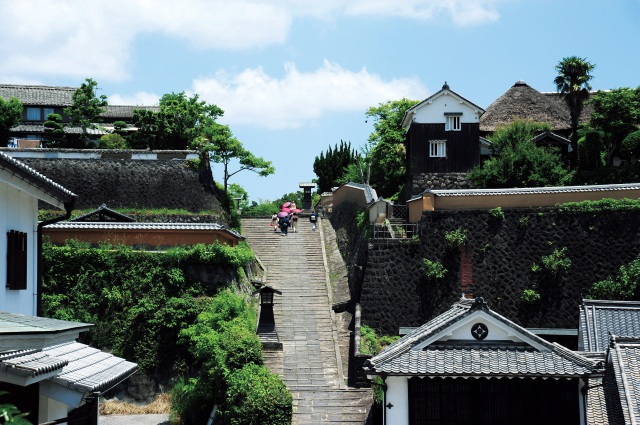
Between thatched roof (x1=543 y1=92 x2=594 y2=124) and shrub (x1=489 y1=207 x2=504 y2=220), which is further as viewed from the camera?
thatched roof (x1=543 y1=92 x2=594 y2=124)

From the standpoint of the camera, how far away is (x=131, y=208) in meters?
41.5

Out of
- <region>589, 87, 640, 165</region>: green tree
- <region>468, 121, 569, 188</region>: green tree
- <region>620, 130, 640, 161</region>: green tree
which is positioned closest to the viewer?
<region>468, 121, 569, 188</region>: green tree

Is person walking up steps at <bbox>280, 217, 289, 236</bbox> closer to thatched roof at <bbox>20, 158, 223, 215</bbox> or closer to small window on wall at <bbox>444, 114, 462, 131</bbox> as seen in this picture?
thatched roof at <bbox>20, 158, 223, 215</bbox>

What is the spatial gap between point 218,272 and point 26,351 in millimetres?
21876

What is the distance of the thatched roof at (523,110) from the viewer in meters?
48.6

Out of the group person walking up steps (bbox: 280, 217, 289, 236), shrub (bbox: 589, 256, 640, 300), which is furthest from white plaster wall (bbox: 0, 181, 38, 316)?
person walking up steps (bbox: 280, 217, 289, 236)

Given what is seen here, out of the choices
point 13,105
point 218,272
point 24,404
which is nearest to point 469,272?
point 218,272

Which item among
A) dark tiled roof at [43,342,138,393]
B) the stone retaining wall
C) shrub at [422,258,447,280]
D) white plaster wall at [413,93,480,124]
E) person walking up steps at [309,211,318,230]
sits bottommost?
dark tiled roof at [43,342,138,393]

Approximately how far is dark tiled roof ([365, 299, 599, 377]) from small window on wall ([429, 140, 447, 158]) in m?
21.7

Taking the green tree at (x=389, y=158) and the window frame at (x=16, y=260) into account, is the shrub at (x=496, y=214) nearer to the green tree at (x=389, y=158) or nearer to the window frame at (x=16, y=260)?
the green tree at (x=389, y=158)

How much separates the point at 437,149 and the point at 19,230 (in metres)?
28.7

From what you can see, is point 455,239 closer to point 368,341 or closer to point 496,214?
point 496,214

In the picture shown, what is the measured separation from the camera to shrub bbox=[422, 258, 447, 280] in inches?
1325

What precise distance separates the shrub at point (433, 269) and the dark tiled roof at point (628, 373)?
14.4 m
